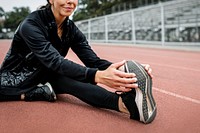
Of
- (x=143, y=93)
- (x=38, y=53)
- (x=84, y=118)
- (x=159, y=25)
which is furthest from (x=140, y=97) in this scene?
(x=159, y=25)

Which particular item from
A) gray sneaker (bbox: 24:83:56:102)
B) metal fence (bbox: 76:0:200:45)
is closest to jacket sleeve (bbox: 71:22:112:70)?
gray sneaker (bbox: 24:83:56:102)

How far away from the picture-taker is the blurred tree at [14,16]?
37812mm

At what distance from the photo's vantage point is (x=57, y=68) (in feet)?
5.67

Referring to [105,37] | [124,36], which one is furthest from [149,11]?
[105,37]

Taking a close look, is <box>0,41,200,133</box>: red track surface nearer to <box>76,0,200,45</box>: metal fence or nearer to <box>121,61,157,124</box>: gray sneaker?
<box>121,61,157,124</box>: gray sneaker

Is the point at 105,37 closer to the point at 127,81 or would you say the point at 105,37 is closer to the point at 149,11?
the point at 149,11

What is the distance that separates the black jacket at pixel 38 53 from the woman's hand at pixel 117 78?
0.16 metres

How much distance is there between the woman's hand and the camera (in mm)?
1538

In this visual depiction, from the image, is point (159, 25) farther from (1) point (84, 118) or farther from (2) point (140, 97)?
(2) point (140, 97)

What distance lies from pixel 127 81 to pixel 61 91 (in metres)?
0.87

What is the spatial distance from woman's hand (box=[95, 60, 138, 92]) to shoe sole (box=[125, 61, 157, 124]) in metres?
0.06

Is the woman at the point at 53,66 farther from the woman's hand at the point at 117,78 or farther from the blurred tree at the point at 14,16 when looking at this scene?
the blurred tree at the point at 14,16

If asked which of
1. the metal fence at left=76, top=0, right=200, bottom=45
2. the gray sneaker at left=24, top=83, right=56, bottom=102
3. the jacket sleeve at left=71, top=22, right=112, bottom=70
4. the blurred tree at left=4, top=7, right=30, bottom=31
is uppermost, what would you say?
the blurred tree at left=4, top=7, right=30, bottom=31

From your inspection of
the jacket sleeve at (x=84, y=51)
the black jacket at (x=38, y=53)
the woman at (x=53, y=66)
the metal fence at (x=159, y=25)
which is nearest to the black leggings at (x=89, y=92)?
the woman at (x=53, y=66)
